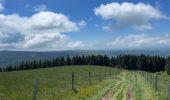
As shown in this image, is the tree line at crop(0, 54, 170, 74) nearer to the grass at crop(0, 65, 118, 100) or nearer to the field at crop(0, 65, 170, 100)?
the grass at crop(0, 65, 118, 100)

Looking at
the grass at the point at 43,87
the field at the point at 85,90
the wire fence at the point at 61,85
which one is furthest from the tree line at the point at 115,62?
the field at the point at 85,90

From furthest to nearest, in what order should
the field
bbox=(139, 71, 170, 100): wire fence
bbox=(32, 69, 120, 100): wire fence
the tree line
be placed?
1. the tree line
2. bbox=(32, 69, 120, 100): wire fence
3. the field
4. bbox=(139, 71, 170, 100): wire fence

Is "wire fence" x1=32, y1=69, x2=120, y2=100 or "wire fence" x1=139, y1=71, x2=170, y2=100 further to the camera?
"wire fence" x1=32, y1=69, x2=120, y2=100

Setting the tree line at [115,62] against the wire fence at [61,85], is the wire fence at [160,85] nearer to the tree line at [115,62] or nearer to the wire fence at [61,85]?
the wire fence at [61,85]

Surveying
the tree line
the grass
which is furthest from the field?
the tree line

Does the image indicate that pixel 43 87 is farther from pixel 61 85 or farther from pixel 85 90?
pixel 85 90

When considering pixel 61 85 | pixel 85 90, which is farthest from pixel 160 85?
pixel 85 90

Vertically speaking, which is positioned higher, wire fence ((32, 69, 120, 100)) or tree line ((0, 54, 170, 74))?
wire fence ((32, 69, 120, 100))

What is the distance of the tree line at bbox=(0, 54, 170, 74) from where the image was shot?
6299 inches

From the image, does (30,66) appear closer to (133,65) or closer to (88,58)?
(88,58)

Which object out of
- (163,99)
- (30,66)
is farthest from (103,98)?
(30,66)

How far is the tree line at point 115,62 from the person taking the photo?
525ft

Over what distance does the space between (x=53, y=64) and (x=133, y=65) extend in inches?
1653

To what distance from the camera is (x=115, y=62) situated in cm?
17775
